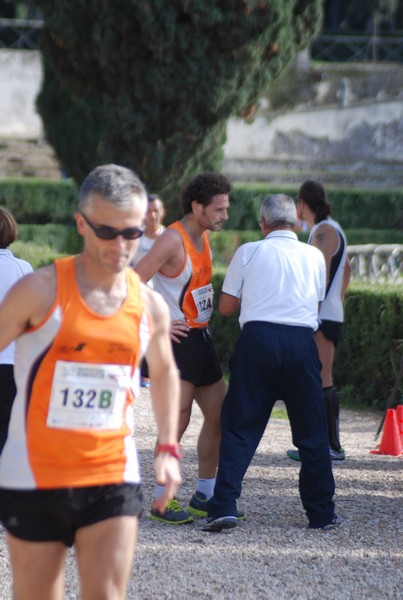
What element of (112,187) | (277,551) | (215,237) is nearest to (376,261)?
(215,237)

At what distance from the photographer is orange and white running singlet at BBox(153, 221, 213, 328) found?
19.3 feet

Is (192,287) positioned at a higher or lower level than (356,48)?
higher

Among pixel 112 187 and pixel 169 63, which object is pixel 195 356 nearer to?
pixel 112 187

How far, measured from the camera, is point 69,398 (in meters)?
3.29

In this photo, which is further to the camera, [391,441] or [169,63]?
[169,63]

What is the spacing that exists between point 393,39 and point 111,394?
3880 cm

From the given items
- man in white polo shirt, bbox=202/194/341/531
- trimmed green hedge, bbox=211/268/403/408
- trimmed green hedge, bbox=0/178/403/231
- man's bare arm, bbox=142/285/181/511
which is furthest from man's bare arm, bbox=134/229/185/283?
trimmed green hedge, bbox=0/178/403/231

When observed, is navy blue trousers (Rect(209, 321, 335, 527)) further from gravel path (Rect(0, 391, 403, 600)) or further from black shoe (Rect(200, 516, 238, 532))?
gravel path (Rect(0, 391, 403, 600))

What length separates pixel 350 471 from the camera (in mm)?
7434

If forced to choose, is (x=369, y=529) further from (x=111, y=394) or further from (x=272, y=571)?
(x=111, y=394)

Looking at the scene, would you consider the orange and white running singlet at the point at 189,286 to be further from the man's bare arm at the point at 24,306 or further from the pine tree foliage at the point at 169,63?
the pine tree foliage at the point at 169,63

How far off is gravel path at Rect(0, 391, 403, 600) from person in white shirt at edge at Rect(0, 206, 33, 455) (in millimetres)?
628

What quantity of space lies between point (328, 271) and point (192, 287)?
1910 mm

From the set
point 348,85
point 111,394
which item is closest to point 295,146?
point 348,85
